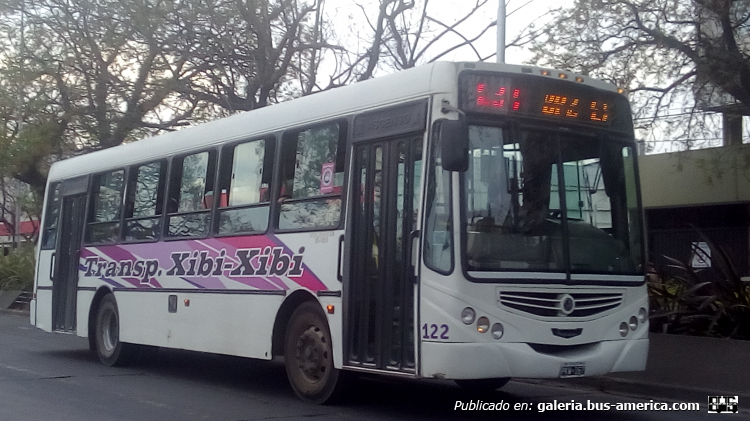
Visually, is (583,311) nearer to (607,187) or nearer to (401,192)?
(607,187)

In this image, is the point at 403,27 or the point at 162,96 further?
the point at 162,96

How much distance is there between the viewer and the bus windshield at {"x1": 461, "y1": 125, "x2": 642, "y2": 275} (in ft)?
26.0

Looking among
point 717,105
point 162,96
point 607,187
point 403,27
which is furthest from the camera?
point 162,96

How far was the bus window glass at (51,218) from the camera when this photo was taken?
15.2m

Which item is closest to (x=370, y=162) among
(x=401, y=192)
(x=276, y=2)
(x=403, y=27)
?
(x=401, y=192)

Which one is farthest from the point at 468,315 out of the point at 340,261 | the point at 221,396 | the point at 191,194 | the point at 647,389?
the point at 191,194

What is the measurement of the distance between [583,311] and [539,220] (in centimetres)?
93

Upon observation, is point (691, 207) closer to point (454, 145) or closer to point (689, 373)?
point (689, 373)

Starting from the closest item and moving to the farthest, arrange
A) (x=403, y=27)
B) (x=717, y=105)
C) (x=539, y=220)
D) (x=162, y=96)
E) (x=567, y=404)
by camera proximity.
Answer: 1. (x=539, y=220)
2. (x=567, y=404)
3. (x=717, y=105)
4. (x=403, y=27)
5. (x=162, y=96)

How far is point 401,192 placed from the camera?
8422mm

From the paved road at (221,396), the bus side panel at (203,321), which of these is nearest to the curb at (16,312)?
the paved road at (221,396)

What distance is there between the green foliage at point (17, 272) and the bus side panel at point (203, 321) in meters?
18.5

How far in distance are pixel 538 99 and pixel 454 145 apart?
1.25m

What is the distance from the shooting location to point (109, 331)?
13.5m
